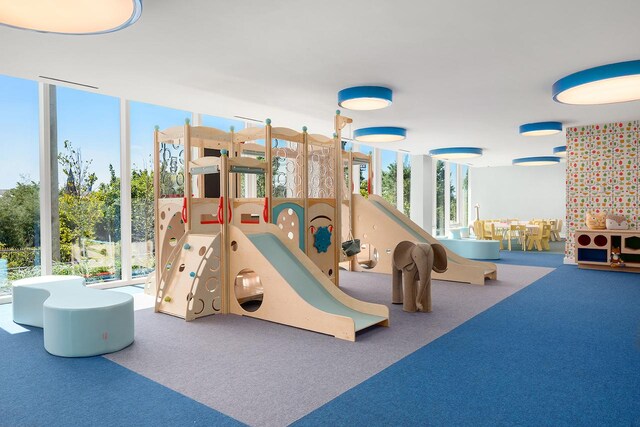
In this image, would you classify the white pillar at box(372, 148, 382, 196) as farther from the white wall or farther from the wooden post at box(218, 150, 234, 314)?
the white wall

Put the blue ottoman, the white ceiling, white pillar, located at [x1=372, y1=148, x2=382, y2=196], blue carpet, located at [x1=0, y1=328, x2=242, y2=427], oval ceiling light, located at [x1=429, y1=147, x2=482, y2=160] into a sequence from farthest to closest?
white pillar, located at [x1=372, y1=148, x2=382, y2=196] → oval ceiling light, located at [x1=429, y1=147, x2=482, y2=160] → the white ceiling → the blue ottoman → blue carpet, located at [x1=0, y1=328, x2=242, y2=427]

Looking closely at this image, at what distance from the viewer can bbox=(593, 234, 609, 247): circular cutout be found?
9.33 metres

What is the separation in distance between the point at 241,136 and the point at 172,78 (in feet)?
4.12

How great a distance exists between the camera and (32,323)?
5.02 metres

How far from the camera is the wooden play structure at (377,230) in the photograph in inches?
326

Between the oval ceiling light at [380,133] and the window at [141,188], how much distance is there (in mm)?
4396

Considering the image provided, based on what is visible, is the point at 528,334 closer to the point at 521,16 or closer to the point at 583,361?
the point at 583,361

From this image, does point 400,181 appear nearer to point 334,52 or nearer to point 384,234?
point 384,234

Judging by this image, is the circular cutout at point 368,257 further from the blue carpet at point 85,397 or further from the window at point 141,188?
the blue carpet at point 85,397

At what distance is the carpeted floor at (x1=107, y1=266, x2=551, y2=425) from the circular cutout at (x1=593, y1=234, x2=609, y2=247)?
16.2ft

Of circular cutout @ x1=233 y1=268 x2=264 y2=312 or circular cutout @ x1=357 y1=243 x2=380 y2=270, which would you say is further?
circular cutout @ x1=357 y1=243 x2=380 y2=270

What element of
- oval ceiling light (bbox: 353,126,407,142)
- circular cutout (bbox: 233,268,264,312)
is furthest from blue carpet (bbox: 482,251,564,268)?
circular cutout (bbox: 233,268,264,312)

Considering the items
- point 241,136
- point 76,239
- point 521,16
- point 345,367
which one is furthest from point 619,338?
point 76,239

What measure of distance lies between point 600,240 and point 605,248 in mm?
204
